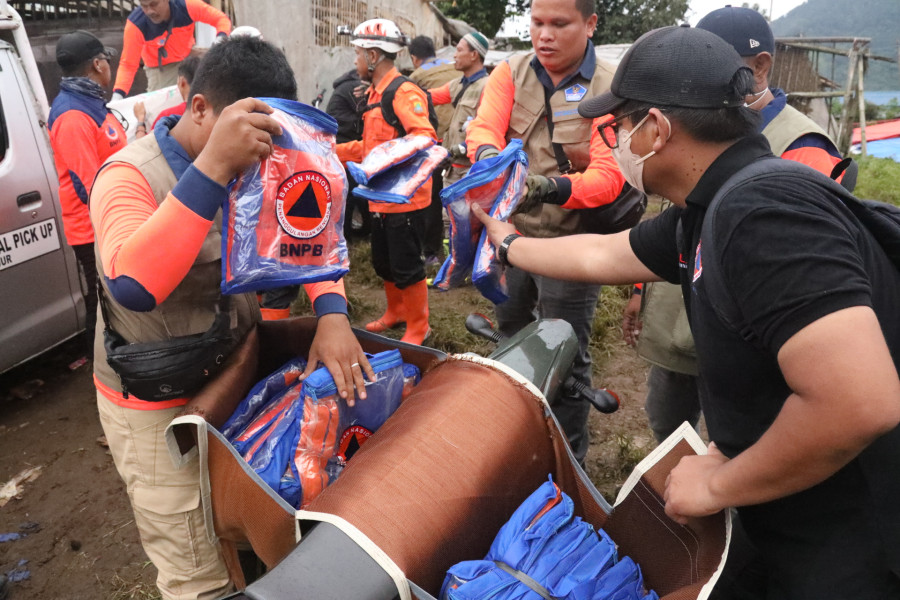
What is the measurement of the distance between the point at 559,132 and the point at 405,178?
2.33 feet

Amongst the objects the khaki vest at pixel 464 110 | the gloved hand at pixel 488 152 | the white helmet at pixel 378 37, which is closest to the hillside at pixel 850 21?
the khaki vest at pixel 464 110

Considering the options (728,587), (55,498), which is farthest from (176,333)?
(55,498)

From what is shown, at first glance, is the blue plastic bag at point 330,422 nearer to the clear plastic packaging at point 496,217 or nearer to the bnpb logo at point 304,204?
the bnpb logo at point 304,204

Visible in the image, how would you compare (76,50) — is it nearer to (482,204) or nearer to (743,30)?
(482,204)

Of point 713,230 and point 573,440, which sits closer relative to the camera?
point 713,230

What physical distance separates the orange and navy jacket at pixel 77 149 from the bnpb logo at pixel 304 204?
260cm

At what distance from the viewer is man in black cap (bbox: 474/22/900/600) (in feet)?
3.30

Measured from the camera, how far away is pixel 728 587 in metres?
1.65

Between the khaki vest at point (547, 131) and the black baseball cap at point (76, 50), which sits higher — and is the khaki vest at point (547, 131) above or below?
below

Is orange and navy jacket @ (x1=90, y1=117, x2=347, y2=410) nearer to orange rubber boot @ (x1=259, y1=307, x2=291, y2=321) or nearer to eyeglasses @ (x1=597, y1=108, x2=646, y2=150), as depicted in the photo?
eyeglasses @ (x1=597, y1=108, x2=646, y2=150)

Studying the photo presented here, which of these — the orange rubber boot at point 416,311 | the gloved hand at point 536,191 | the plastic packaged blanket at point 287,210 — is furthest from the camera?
the orange rubber boot at point 416,311

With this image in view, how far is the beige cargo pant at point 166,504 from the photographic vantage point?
1757mm

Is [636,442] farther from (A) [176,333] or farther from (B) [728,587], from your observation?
(A) [176,333]

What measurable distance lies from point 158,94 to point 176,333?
391 centimetres
